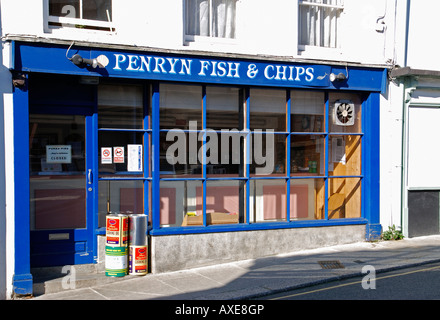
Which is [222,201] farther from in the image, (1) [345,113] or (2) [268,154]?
(1) [345,113]

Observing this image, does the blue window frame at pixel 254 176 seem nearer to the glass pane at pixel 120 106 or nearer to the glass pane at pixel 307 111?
the glass pane at pixel 307 111

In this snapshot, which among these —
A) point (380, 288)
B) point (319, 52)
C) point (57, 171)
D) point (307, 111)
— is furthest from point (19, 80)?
point (380, 288)

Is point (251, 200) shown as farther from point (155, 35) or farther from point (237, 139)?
point (155, 35)

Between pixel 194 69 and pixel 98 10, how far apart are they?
1857 millimetres

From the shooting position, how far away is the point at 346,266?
8.45 meters

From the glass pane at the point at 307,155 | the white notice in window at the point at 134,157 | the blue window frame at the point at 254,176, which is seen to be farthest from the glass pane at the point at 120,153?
the glass pane at the point at 307,155

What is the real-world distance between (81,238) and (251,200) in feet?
10.2

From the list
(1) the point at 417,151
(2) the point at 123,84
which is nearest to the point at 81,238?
(2) the point at 123,84

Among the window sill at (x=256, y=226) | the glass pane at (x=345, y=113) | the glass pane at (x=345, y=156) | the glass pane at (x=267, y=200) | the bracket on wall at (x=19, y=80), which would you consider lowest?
the window sill at (x=256, y=226)

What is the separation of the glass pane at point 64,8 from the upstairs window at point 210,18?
1891 mm

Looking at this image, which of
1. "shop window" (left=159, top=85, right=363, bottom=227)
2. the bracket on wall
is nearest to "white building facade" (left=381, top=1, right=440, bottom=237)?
"shop window" (left=159, top=85, right=363, bottom=227)

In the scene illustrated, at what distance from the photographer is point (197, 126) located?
9211 millimetres

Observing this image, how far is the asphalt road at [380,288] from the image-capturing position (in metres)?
6.88

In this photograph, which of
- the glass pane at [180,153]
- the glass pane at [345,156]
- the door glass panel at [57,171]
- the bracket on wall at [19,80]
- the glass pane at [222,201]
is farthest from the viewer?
the glass pane at [345,156]
